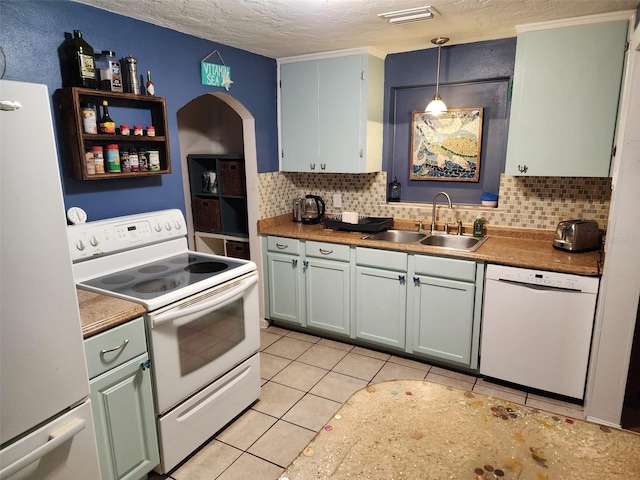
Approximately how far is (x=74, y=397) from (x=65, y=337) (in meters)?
0.22

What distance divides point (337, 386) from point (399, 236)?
1.26m

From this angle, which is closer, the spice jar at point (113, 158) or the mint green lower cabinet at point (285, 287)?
the spice jar at point (113, 158)

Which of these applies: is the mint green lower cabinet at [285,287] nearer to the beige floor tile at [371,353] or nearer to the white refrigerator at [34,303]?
the beige floor tile at [371,353]

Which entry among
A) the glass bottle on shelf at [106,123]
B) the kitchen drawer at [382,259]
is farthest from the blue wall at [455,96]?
the glass bottle on shelf at [106,123]

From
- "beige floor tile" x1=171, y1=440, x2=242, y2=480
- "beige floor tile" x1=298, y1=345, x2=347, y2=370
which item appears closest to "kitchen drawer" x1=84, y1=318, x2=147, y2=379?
"beige floor tile" x1=171, y1=440, x2=242, y2=480

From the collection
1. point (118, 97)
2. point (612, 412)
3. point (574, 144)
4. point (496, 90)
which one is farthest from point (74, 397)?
point (496, 90)

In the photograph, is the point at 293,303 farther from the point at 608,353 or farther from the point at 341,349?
the point at 608,353

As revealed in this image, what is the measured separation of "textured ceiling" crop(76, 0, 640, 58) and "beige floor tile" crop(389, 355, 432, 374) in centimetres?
224

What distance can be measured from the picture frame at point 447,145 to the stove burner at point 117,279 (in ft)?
7.45

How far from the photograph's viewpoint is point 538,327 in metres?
2.51

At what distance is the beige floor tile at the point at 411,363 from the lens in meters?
2.98

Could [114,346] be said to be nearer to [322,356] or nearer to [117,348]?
[117,348]

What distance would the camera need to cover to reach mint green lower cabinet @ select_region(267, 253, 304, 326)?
340 cm

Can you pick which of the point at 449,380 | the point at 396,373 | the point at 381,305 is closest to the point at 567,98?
the point at 381,305
